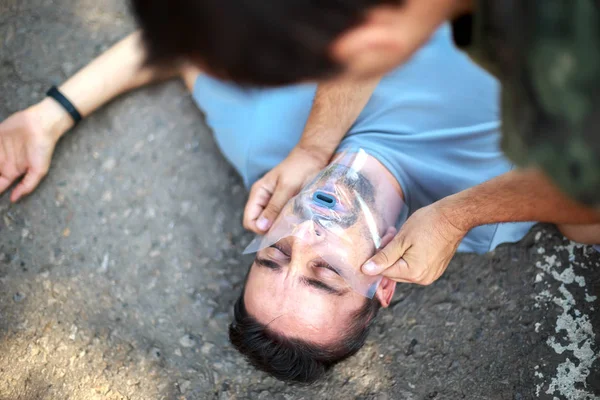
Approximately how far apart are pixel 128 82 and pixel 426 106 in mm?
1647

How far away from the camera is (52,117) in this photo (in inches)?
115

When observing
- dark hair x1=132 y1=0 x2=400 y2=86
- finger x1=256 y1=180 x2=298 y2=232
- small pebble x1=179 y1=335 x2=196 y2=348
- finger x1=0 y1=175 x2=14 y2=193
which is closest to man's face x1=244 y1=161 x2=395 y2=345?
finger x1=256 y1=180 x2=298 y2=232

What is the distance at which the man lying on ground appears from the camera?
7.57ft

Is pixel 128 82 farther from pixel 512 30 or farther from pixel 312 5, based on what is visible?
pixel 512 30

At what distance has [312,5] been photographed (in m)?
1.18

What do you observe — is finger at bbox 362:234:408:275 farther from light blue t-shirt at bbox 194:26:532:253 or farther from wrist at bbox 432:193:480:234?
light blue t-shirt at bbox 194:26:532:253

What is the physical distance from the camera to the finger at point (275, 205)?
2.54 m

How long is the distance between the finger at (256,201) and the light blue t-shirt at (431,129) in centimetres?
19

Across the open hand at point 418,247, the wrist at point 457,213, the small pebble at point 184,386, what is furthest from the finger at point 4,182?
the wrist at point 457,213

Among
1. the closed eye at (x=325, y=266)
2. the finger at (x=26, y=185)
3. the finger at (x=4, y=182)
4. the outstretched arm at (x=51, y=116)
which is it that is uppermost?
the outstretched arm at (x=51, y=116)

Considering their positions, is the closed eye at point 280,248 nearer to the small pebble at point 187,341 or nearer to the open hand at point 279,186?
the open hand at point 279,186

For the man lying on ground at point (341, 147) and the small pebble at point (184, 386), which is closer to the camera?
the man lying on ground at point (341, 147)

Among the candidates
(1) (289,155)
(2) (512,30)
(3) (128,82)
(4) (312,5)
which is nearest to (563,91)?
(2) (512,30)

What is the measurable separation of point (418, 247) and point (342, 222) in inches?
13.1
